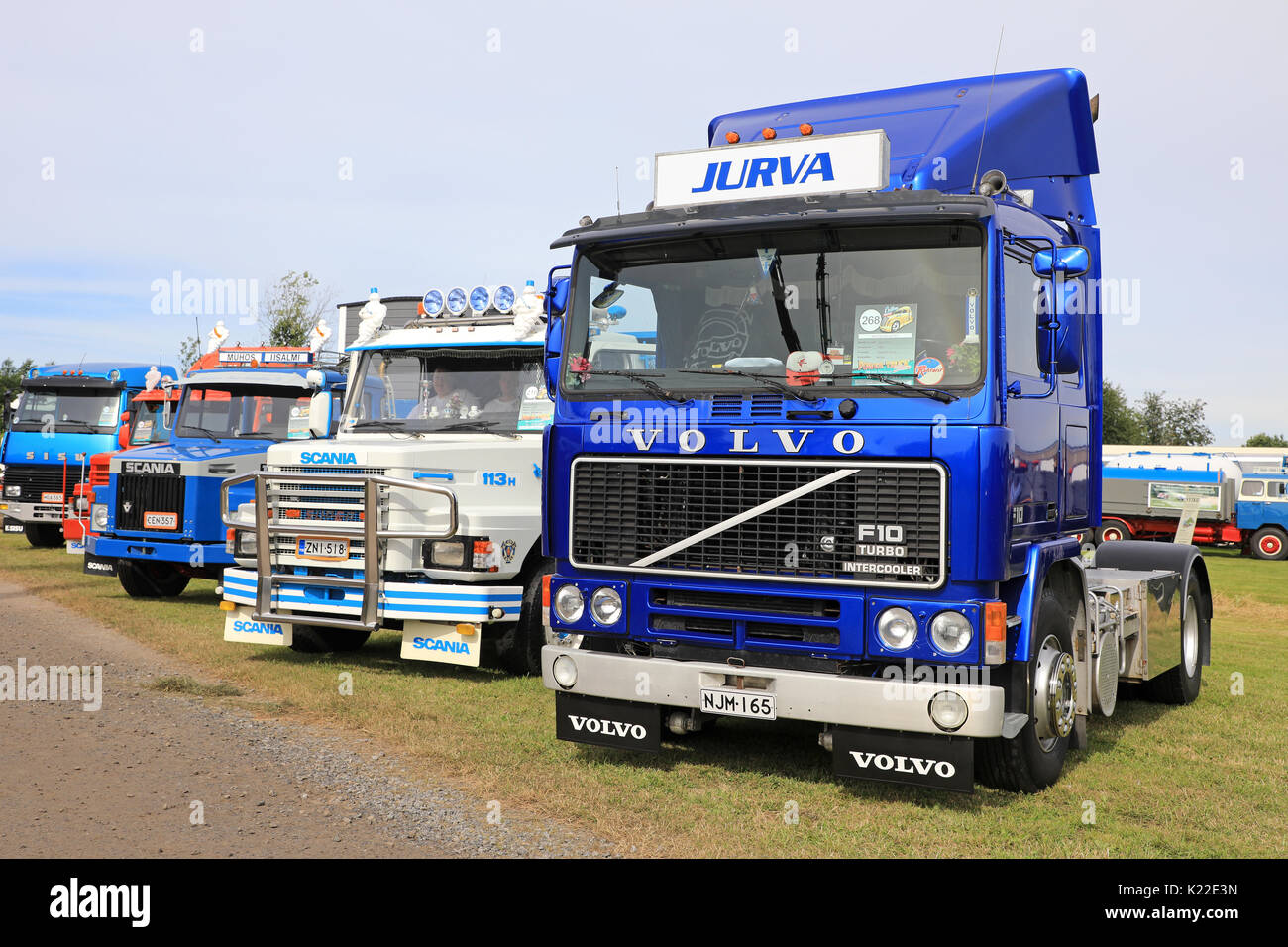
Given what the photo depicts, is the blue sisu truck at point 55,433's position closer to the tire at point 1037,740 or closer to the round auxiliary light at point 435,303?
the round auxiliary light at point 435,303

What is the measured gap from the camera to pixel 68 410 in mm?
20953

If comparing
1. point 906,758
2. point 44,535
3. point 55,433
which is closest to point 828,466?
point 906,758

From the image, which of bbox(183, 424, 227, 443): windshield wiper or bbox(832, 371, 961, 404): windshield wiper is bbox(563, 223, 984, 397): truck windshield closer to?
bbox(832, 371, 961, 404): windshield wiper

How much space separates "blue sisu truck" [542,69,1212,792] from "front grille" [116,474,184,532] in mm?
8040

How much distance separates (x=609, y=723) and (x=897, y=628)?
5.91 feet

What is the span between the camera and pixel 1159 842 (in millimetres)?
5492

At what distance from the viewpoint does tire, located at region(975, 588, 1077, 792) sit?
240 inches

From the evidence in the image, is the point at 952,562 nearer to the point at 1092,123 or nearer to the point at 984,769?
the point at 984,769

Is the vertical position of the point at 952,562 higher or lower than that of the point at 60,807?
higher

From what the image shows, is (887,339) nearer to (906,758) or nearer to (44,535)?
(906,758)

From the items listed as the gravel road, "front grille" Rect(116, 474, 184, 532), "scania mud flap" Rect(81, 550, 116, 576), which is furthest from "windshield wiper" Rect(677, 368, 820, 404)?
"scania mud flap" Rect(81, 550, 116, 576)

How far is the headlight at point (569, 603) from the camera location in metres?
6.50
